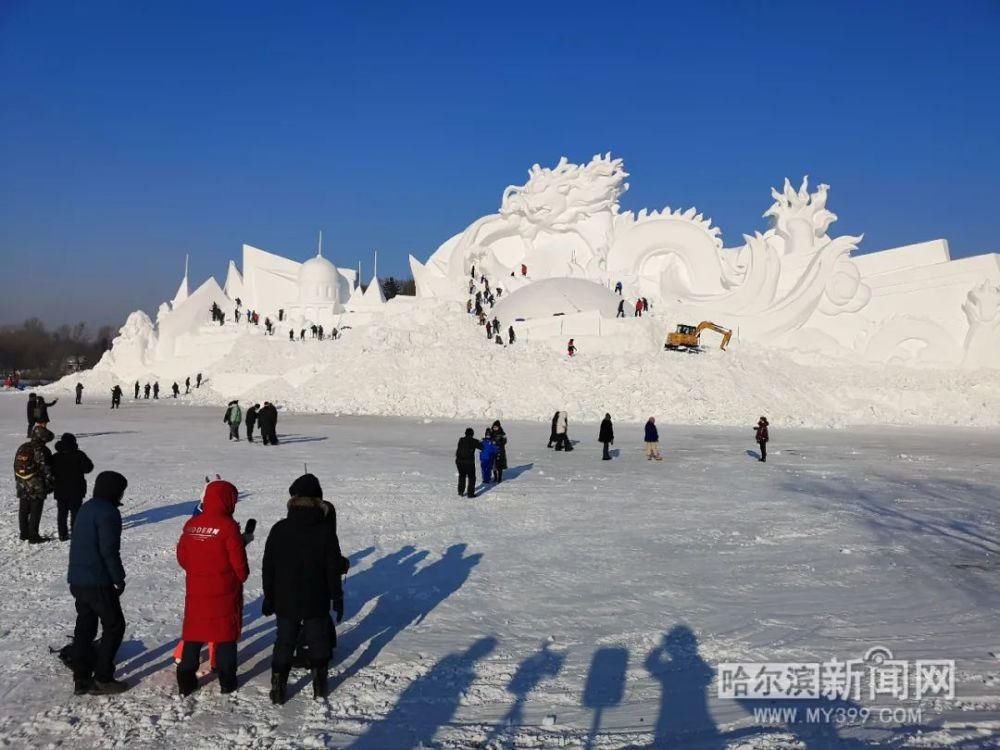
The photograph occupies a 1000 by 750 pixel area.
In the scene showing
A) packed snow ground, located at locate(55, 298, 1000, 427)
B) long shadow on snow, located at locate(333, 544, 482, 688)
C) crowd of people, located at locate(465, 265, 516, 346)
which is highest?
crowd of people, located at locate(465, 265, 516, 346)

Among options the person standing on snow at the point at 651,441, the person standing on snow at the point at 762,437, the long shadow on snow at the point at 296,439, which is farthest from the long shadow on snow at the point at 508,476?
the long shadow on snow at the point at 296,439

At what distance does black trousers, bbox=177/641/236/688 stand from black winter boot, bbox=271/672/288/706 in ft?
0.89

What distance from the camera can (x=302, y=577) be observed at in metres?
3.71

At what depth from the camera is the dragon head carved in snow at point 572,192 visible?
43750mm

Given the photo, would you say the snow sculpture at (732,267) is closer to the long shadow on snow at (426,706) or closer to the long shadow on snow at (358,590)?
the long shadow on snow at (358,590)

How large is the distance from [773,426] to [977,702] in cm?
2025

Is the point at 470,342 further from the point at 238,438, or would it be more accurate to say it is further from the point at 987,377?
the point at 987,377

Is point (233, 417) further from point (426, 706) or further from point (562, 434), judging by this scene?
point (426, 706)

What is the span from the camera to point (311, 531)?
3721 mm

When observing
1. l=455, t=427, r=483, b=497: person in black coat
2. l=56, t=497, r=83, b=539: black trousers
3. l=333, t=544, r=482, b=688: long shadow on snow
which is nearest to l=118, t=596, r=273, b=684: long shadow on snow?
l=333, t=544, r=482, b=688: long shadow on snow

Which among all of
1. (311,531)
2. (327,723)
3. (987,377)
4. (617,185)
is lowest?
(327,723)

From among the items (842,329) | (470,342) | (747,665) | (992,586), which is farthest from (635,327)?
(747,665)

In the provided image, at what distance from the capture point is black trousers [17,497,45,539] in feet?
22.6

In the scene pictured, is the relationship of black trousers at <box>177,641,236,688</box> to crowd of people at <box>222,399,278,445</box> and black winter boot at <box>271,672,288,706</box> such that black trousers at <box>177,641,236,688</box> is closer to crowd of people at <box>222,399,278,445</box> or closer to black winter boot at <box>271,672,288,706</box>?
black winter boot at <box>271,672,288,706</box>
